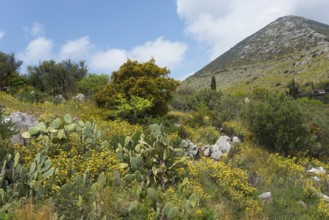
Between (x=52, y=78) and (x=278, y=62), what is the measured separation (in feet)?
231

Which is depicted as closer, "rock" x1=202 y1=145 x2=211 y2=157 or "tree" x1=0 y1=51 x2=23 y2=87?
"rock" x1=202 y1=145 x2=211 y2=157

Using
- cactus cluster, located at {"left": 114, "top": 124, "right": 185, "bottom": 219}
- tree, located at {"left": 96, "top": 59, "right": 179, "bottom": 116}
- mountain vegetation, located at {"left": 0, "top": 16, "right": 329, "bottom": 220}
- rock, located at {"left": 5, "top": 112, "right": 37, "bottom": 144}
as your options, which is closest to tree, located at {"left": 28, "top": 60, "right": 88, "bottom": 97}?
mountain vegetation, located at {"left": 0, "top": 16, "right": 329, "bottom": 220}

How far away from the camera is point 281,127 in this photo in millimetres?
12742

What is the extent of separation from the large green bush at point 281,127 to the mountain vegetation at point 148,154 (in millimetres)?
41

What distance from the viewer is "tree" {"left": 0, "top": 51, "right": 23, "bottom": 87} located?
1878 cm

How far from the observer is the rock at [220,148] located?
10.7 meters

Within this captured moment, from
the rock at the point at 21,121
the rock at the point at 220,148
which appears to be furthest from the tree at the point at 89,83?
the rock at the point at 220,148

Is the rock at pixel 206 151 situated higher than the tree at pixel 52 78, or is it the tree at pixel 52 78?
the tree at pixel 52 78

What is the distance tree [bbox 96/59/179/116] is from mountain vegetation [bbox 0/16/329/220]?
44mm

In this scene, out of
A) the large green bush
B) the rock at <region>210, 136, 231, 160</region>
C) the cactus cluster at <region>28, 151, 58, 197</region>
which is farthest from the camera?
the large green bush

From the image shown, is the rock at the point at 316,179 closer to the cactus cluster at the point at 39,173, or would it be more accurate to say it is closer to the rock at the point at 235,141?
the rock at the point at 235,141

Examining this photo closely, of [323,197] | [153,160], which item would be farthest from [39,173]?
[323,197]

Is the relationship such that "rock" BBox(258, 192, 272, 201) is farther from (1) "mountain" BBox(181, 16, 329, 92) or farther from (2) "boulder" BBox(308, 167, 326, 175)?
(1) "mountain" BBox(181, 16, 329, 92)

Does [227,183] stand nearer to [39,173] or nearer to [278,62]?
[39,173]
